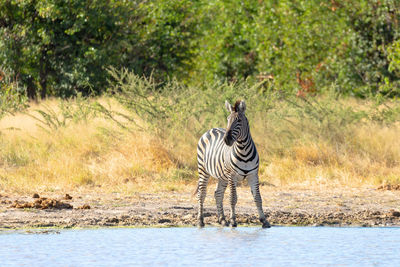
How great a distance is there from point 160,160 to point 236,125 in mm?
5506

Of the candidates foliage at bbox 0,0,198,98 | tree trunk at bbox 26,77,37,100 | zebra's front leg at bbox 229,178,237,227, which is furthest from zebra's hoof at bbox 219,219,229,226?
tree trunk at bbox 26,77,37,100

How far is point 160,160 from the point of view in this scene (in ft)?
45.5

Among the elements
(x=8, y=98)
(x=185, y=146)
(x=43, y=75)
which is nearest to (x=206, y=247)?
(x=185, y=146)

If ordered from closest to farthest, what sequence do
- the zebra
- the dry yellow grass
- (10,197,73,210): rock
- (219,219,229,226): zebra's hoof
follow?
the zebra → (219,219,229,226): zebra's hoof → (10,197,73,210): rock → the dry yellow grass

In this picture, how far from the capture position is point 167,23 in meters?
27.0

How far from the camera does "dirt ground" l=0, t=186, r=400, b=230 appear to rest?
963 centimetres

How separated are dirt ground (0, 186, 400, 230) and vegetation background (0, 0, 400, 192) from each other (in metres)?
0.93

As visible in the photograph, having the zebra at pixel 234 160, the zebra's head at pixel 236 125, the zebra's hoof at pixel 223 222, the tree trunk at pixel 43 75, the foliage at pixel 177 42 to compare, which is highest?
the foliage at pixel 177 42

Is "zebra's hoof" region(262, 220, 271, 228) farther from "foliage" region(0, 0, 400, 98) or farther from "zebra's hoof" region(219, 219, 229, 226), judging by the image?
"foliage" region(0, 0, 400, 98)

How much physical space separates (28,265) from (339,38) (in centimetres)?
1666

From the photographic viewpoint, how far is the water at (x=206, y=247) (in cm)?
754

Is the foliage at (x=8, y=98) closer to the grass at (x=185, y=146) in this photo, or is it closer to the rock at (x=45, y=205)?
the grass at (x=185, y=146)

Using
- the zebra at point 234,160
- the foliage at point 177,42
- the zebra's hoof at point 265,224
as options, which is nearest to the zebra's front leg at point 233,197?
the zebra at point 234,160

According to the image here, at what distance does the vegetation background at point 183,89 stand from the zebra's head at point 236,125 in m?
4.32
